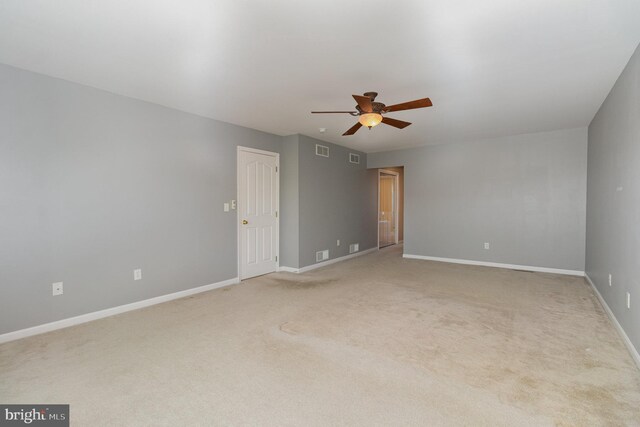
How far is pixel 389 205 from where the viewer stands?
8.83 meters

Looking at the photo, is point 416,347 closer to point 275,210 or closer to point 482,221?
point 275,210

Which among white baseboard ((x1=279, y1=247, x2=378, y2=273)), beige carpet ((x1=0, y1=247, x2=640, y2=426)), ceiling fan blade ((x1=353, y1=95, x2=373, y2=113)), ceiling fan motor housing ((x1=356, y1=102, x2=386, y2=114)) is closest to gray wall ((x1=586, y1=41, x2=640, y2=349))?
beige carpet ((x1=0, y1=247, x2=640, y2=426))

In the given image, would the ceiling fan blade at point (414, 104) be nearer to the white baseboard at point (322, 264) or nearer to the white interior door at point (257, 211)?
the white interior door at point (257, 211)

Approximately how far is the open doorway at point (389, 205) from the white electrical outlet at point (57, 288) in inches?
255

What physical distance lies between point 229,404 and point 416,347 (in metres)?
1.55

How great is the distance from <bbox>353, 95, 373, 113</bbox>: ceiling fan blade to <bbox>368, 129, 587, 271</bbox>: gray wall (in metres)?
4.00

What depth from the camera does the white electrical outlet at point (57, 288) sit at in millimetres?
3064

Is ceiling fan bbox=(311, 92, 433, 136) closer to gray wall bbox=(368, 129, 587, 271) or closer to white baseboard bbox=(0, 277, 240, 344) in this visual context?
white baseboard bbox=(0, 277, 240, 344)

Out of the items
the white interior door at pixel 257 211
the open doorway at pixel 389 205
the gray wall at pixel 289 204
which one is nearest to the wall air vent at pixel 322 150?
the gray wall at pixel 289 204

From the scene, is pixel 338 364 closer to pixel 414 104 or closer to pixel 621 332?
pixel 414 104

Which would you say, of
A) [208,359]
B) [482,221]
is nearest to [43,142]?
[208,359]

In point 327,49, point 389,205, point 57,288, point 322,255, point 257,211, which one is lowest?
point 322,255

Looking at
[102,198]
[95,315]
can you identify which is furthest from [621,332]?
[102,198]

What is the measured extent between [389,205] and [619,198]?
19.3 feet
